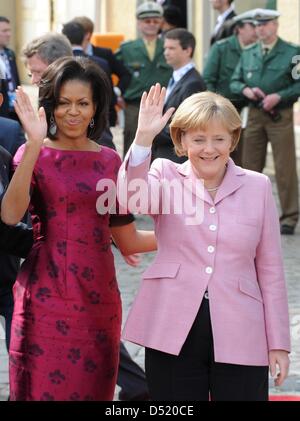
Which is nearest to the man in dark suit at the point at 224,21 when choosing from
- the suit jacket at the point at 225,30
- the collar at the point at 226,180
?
the suit jacket at the point at 225,30

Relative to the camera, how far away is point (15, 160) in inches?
186

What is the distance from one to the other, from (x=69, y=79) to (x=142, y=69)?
27.0 ft

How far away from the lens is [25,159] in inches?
173

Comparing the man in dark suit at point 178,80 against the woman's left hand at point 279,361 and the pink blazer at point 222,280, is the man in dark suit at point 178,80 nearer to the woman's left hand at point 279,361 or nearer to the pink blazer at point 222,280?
the pink blazer at point 222,280

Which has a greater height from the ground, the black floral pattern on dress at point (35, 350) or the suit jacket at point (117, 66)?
the suit jacket at point (117, 66)

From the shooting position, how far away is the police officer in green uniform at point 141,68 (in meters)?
12.7

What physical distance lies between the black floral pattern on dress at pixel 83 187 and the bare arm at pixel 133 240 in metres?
0.38

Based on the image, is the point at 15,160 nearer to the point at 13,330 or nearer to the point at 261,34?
the point at 13,330

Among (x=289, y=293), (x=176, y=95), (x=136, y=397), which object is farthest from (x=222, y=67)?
(x=136, y=397)

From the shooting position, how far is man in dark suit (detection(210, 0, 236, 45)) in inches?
544

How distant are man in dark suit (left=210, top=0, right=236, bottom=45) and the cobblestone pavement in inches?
110

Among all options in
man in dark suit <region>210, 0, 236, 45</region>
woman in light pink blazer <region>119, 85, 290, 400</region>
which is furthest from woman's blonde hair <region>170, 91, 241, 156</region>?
man in dark suit <region>210, 0, 236, 45</region>

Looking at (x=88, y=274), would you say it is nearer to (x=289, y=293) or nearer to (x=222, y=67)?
(x=289, y=293)

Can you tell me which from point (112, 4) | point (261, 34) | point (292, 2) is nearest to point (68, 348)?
point (261, 34)
